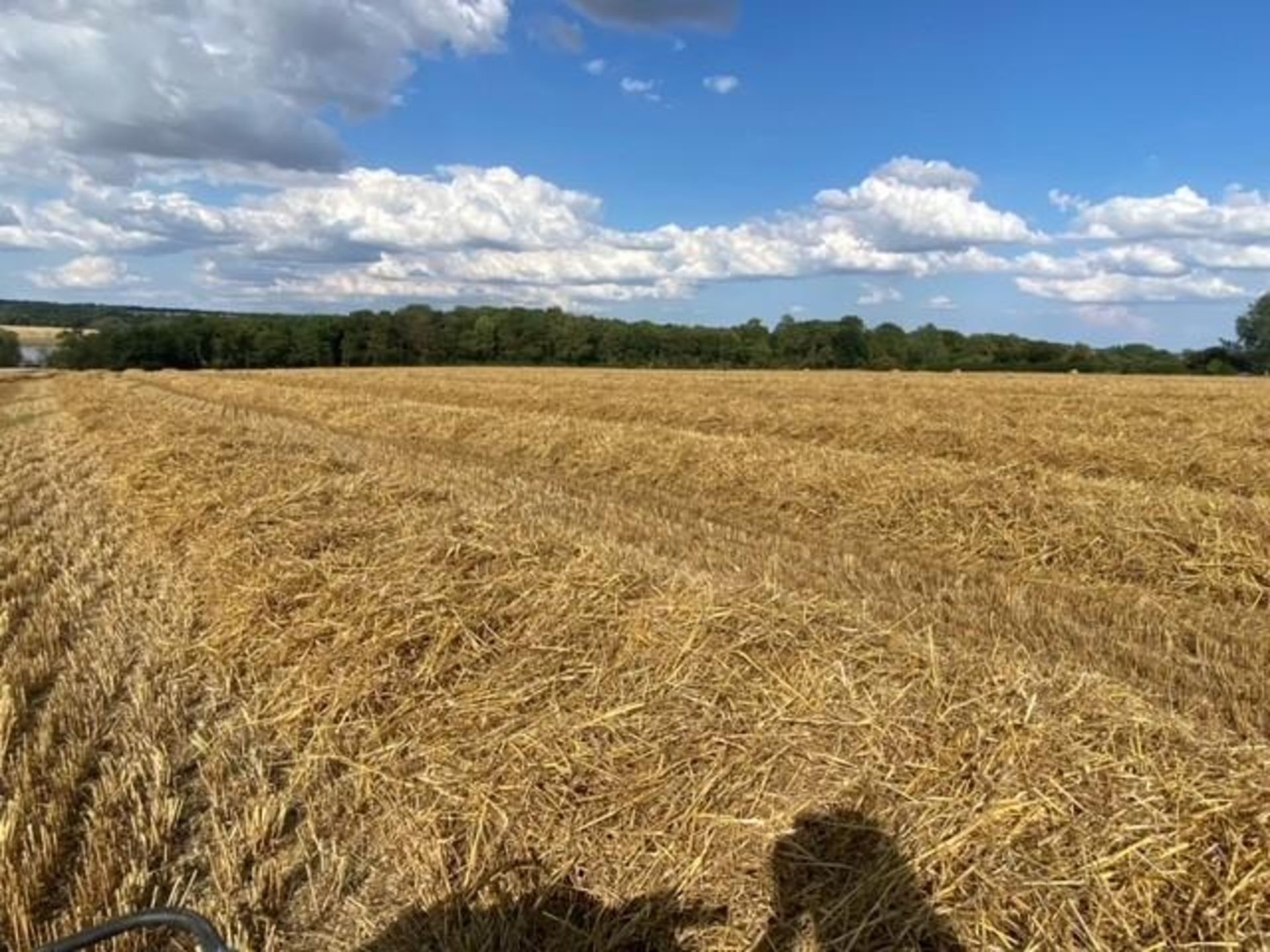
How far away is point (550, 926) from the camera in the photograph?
3.23 m

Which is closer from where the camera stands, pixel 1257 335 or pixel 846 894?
pixel 846 894

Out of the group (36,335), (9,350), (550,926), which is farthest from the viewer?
(36,335)

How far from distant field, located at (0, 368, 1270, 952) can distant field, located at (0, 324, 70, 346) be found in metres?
116

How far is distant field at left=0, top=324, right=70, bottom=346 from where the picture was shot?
113 m

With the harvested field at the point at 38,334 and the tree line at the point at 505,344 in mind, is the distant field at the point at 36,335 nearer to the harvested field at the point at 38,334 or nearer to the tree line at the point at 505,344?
the harvested field at the point at 38,334

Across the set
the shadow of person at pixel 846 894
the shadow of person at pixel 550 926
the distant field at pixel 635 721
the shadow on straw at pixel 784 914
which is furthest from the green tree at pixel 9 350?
the shadow of person at pixel 846 894

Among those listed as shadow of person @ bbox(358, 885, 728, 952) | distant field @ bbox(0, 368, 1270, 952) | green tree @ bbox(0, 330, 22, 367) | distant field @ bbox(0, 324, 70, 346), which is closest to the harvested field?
distant field @ bbox(0, 324, 70, 346)

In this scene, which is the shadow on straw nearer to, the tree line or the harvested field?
the tree line

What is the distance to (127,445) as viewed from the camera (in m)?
14.6

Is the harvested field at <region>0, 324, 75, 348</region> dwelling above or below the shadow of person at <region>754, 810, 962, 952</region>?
below

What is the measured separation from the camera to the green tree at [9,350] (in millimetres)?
93625

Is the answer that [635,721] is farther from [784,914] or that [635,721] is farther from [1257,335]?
[1257,335]

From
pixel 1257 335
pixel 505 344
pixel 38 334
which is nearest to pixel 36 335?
pixel 38 334

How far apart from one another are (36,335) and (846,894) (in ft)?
504
